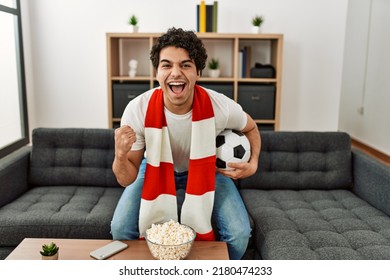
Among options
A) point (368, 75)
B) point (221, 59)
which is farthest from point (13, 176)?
point (368, 75)

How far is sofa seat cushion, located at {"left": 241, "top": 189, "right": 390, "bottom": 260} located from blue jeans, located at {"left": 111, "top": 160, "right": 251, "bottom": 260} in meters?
0.11

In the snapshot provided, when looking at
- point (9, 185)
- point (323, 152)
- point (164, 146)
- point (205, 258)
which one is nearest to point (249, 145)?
point (164, 146)

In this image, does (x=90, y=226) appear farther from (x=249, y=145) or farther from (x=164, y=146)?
(x=249, y=145)

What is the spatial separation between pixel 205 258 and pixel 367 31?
3.43 m

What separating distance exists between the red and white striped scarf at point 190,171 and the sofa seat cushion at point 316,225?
285mm

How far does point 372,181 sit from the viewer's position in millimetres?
2064

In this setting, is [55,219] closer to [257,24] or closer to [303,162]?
[303,162]

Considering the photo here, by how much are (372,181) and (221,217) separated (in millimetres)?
860

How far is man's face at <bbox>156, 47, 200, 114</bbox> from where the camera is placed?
1581 mm

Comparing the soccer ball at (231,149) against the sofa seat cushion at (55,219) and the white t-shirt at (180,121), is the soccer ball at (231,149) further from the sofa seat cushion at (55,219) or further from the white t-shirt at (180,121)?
the sofa seat cushion at (55,219)

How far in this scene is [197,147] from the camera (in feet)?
5.64

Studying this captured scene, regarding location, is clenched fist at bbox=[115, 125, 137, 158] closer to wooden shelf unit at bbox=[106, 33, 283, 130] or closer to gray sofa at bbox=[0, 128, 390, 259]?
gray sofa at bbox=[0, 128, 390, 259]

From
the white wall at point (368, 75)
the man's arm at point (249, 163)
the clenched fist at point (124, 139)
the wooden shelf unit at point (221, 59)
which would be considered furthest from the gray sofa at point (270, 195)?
the white wall at point (368, 75)

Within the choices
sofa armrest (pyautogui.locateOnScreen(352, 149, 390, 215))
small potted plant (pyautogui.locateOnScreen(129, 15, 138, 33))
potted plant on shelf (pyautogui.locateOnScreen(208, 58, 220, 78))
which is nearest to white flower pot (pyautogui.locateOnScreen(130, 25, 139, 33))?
small potted plant (pyautogui.locateOnScreen(129, 15, 138, 33))
